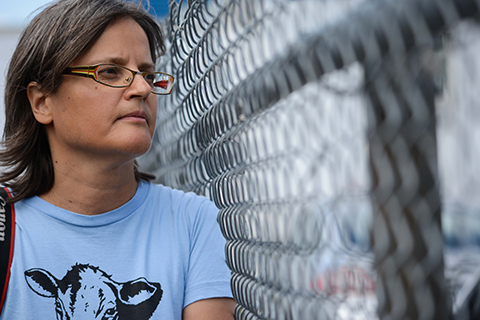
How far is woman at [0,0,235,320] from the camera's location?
192cm

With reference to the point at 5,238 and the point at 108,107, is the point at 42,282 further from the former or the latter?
the point at 108,107

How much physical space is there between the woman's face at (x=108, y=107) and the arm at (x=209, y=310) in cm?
63

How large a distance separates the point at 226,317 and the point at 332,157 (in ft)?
4.03

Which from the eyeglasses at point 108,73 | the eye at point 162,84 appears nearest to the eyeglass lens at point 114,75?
the eyeglasses at point 108,73

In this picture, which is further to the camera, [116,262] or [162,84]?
[162,84]

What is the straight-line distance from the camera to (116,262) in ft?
6.59

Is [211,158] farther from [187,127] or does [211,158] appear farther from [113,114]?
[187,127]

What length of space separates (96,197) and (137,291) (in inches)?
17.7

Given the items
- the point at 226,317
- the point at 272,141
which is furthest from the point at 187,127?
the point at 272,141

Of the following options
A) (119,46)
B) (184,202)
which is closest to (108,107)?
(119,46)

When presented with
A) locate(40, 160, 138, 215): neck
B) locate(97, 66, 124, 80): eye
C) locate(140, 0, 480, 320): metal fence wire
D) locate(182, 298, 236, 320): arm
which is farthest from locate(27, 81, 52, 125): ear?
locate(182, 298, 236, 320): arm

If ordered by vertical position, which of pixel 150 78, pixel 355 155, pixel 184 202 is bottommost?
pixel 355 155

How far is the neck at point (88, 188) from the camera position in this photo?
2.13 metres

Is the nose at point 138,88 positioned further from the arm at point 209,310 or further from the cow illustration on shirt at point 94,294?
the arm at point 209,310
